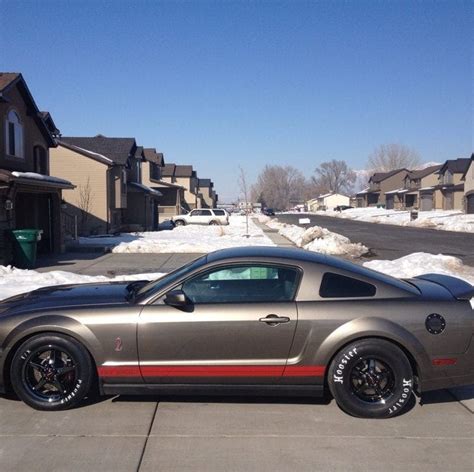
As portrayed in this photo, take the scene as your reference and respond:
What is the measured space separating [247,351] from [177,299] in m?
0.74

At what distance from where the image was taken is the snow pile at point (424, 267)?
13.6 m

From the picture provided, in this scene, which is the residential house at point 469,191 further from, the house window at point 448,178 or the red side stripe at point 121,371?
the red side stripe at point 121,371

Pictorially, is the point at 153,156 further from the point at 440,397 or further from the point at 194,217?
the point at 440,397

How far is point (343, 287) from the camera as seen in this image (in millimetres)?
Answer: 5020

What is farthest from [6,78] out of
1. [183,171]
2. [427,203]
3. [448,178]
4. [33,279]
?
[427,203]

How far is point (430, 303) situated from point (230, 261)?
179 cm

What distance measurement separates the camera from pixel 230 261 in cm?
511

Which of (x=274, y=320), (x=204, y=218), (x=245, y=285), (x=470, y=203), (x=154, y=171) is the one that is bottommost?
(x=274, y=320)

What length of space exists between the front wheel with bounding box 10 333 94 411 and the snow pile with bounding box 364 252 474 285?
386 inches

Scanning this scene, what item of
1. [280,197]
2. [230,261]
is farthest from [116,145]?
[280,197]

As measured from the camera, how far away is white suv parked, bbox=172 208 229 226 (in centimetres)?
4391

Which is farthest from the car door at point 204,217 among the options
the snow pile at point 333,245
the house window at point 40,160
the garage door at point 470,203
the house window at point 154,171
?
the garage door at point 470,203

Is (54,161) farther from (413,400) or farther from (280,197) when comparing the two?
(280,197)

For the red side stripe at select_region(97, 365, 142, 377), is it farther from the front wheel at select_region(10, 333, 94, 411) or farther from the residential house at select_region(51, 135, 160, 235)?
the residential house at select_region(51, 135, 160, 235)
